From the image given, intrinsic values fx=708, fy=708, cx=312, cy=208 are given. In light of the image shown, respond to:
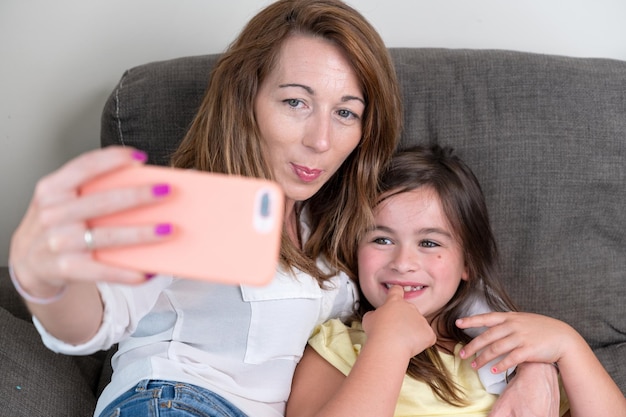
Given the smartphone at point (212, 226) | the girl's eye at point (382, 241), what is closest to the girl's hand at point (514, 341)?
the girl's eye at point (382, 241)

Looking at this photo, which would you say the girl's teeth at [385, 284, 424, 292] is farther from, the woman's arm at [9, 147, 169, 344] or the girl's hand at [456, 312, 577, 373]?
the woman's arm at [9, 147, 169, 344]

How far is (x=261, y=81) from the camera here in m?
1.38

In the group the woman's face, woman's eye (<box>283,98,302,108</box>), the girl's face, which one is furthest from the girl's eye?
woman's eye (<box>283,98,302,108</box>)

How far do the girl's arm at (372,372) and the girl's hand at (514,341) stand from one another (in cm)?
9

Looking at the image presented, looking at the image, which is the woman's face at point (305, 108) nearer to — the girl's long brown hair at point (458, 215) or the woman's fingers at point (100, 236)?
the girl's long brown hair at point (458, 215)

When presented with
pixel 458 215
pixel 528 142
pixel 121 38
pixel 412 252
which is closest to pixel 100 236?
pixel 412 252

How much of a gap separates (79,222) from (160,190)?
103mm

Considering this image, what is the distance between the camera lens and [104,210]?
2.54 feet

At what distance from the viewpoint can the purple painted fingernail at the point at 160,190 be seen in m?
0.76

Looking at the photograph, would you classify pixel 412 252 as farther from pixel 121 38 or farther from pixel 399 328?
pixel 121 38

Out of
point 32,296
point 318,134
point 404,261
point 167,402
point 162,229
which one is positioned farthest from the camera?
point 404,261

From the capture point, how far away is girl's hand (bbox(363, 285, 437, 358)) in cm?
130

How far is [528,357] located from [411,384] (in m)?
0.23

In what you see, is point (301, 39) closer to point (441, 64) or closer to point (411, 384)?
point (441, 64)
